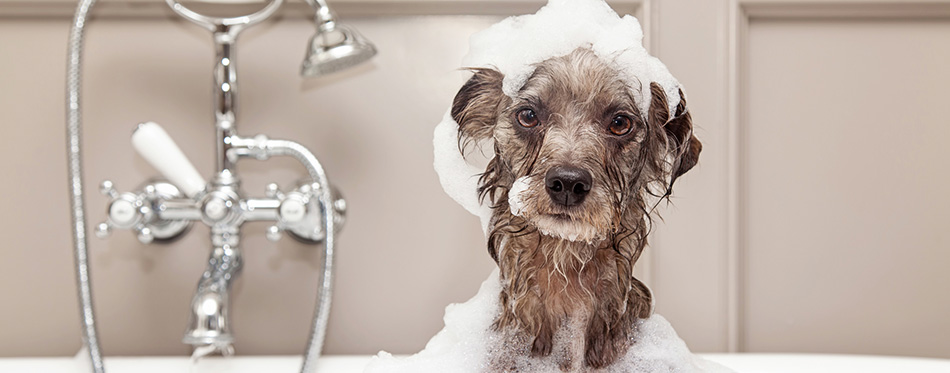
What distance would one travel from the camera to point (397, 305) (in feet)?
3.49

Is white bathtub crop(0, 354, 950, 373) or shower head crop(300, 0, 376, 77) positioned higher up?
shower head crop(300, 0, 376, 77)

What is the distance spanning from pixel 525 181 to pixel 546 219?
0.03 metres

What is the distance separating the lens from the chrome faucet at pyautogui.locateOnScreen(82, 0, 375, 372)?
0.87 m

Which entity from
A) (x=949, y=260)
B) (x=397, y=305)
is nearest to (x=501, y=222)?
(x=397, y=305)

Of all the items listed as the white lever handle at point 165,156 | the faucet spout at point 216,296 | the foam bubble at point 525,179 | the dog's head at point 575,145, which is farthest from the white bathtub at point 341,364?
the dog's head at point 575,145

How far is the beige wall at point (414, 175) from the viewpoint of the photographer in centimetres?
103

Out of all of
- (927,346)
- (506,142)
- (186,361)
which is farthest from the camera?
(927,346)

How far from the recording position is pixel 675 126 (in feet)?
1.57

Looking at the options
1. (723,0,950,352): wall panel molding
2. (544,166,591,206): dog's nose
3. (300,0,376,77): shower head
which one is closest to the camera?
(544,166,591,206): dog's nose

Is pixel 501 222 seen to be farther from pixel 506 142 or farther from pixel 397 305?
pixel 397 305

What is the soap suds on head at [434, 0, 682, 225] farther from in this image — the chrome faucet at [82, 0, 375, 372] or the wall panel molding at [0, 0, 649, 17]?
the wall panel molding at [0, 0, 649, 17]

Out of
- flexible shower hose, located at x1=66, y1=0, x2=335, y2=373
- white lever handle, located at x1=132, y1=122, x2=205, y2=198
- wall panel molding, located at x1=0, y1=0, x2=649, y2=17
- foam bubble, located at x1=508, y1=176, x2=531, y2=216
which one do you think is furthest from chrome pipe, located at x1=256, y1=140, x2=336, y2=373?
foam bubble, located at x1=508, y1=176, x2=531, y2=216

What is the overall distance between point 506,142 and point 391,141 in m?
0.58

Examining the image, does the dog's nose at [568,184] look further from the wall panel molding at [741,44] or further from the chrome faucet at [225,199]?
the wall panel molding at [741,44]
